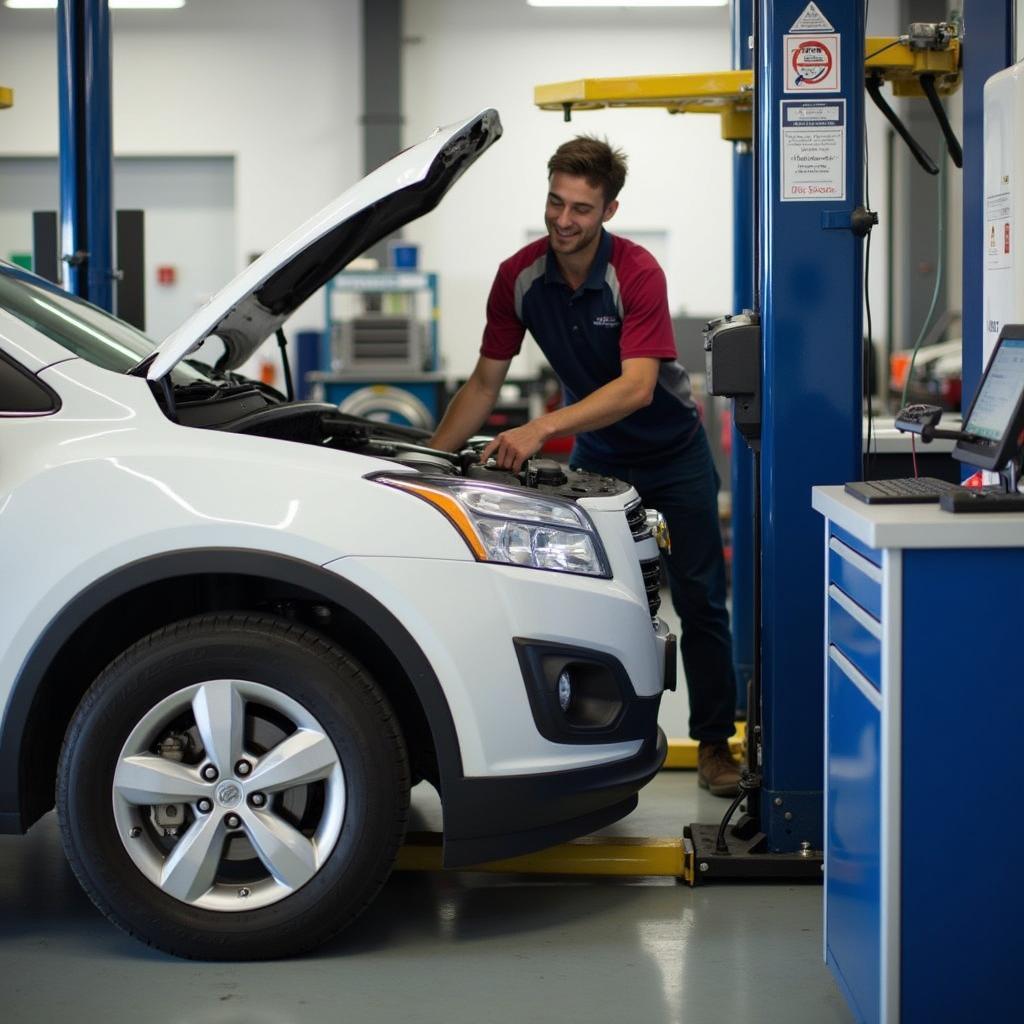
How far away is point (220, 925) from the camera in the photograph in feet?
8.44

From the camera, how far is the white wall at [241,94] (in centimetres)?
1120

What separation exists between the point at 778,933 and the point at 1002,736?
0.99 m

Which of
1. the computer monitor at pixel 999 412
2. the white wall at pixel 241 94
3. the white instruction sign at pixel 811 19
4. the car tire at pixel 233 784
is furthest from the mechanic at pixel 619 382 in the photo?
the white wall at pixel 241 94

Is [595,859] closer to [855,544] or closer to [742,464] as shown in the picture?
[855,544]

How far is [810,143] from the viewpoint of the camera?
3.00 m

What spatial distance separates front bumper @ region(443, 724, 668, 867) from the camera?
2.55 meters

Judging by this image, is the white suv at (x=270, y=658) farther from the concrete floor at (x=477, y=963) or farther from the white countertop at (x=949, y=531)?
the white countertop at (x=949, y=531)

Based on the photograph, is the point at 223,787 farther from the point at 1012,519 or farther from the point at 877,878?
the point at 1012,519

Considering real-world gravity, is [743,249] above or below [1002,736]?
above

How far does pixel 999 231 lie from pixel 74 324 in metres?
1.93

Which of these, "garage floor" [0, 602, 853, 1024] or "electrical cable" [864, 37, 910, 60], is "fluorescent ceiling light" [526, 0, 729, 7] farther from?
"garage floor" [0, 602, 853, 1024]

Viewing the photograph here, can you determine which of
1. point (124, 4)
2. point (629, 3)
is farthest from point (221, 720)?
point (124, 4)

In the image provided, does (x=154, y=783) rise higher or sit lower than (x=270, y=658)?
lower

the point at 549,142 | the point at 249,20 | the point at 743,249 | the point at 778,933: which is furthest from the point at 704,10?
the point at 778,933
